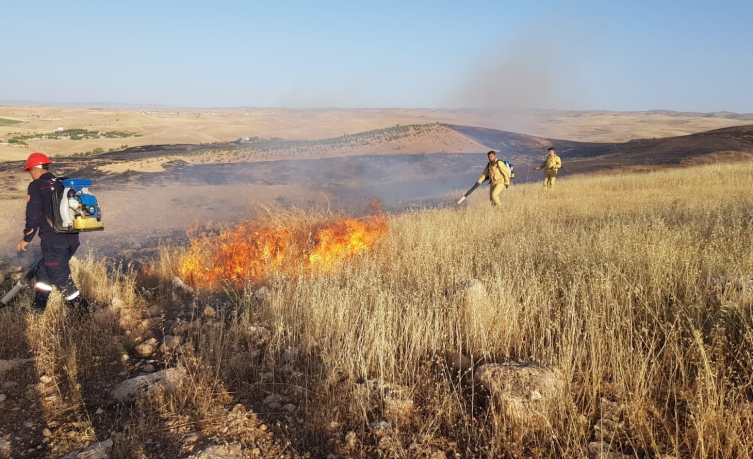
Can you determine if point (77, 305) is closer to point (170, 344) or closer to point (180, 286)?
point (180, 286)

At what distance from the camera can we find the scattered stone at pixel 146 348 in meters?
4.41

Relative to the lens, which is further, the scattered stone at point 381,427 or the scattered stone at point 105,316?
the scattered stone at point 105,316

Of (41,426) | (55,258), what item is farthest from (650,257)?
(55,258)

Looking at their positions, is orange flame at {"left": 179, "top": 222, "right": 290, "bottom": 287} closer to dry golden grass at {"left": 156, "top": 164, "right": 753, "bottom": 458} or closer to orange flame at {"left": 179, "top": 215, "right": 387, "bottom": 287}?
orange flame at {"left": 179, "top": 215, "right": 387, "bottom": 287}

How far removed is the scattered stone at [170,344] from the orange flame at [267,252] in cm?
194

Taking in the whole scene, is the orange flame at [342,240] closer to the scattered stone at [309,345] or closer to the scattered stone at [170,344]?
the scattered stone at [309,345]

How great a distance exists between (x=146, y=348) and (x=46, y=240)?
6.72ft

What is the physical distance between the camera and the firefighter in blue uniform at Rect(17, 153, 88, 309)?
516 centimetres

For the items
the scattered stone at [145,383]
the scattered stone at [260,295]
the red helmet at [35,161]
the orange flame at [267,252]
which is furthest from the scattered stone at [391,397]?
the red helmet at [35,161]

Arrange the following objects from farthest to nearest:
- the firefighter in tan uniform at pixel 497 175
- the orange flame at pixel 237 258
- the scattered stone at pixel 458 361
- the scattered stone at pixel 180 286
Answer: the firefighter in tan uniform at pixel 497 175, the orange flame at pixel 237 258, the scattered stone at pixel 180 286, the scattered stone at pixel 458 361

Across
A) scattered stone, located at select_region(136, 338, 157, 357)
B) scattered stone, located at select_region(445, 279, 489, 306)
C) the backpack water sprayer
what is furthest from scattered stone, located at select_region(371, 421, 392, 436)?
the backpack water sprayer

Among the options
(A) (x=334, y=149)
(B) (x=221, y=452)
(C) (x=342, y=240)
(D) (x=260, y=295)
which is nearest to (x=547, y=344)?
(B) (x=221, y=452)

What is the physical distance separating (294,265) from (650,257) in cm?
473

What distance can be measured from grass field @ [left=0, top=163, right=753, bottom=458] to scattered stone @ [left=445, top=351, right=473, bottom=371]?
0.20 ft
